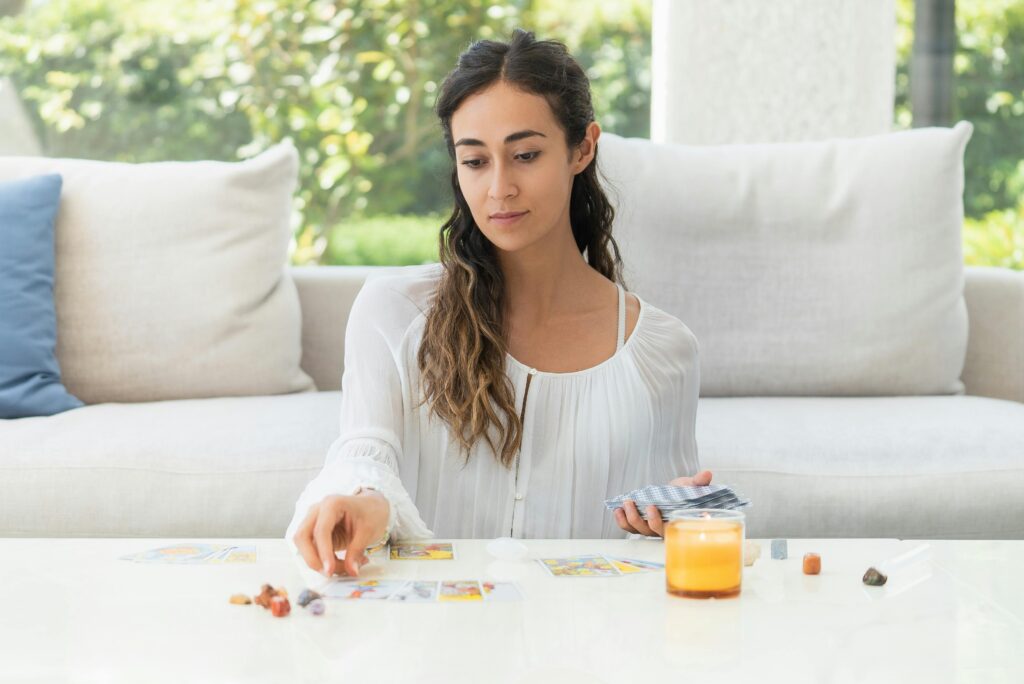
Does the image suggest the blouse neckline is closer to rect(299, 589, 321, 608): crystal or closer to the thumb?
the thumb

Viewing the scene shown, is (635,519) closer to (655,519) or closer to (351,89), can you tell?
(655,519)

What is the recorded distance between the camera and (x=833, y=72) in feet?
10.6

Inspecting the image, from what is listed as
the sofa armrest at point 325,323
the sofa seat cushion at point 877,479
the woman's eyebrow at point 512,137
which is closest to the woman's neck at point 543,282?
the woman's eyebrow at point 512,137

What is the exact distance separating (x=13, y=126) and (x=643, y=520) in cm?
416

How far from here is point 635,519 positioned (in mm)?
1472

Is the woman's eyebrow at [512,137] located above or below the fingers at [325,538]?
above

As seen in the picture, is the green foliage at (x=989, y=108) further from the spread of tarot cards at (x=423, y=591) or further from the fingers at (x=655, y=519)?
the spread of tarot cards at (x=423, y=591)

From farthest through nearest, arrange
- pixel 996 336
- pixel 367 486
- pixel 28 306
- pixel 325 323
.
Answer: pixel 325 323 → pixel 996 336 → pixel 28 306 → pixel 367 486

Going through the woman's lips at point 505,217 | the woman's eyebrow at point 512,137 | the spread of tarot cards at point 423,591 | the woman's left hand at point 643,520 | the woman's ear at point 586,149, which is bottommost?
the woman's left hand at point 643,520

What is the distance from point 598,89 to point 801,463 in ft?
10.8

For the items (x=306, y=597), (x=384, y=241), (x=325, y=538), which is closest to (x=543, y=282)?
(x=325, y=538)

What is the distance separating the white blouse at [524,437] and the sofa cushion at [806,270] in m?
0.77

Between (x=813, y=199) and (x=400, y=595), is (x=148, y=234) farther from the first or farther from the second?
(x=400, y=595)

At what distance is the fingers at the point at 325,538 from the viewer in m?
1.24
